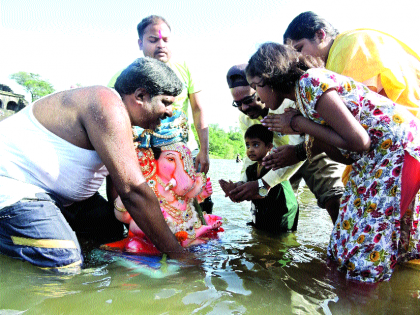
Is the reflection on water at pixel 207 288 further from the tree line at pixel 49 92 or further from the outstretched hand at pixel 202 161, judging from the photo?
the tree line at pixel 49 92

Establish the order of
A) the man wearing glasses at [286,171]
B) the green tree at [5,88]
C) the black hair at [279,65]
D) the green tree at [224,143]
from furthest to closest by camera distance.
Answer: the green tree at [224,143], the green tree at [5,88], the man wearing glasses at [286,171], the black hair at [279,65]

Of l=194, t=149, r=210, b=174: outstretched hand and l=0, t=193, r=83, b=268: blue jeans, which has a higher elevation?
l=194, t=149, r=210, b=174: outstretched hand

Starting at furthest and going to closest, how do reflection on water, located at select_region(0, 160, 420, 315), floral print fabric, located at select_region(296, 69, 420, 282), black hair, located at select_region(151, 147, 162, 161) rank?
black hair, located at select_region(151, 147, 162, 161)
floral print fabric, located at select_region(296, 69, 420, 282)
reflection on water, located at select_region(0, 160, 420, 315)

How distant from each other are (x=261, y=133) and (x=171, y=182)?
1.49 m

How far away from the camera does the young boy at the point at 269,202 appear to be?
12.5 ft

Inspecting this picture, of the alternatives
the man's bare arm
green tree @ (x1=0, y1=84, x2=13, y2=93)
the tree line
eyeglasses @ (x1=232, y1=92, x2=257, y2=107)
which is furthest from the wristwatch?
the tree line

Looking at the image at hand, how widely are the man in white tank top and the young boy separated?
5.51 ft

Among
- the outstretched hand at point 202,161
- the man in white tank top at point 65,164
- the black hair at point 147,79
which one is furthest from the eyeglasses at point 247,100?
the man in white tank top at point 65,164

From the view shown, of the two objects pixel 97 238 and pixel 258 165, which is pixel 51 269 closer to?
pixel 97 238

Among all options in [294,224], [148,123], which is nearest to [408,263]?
Result: [294,224]

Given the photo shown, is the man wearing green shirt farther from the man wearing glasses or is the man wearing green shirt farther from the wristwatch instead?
the wristwatch

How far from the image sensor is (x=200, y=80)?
4055mm

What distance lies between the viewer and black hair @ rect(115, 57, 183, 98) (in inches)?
97.0

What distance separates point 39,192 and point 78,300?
2.76ft
